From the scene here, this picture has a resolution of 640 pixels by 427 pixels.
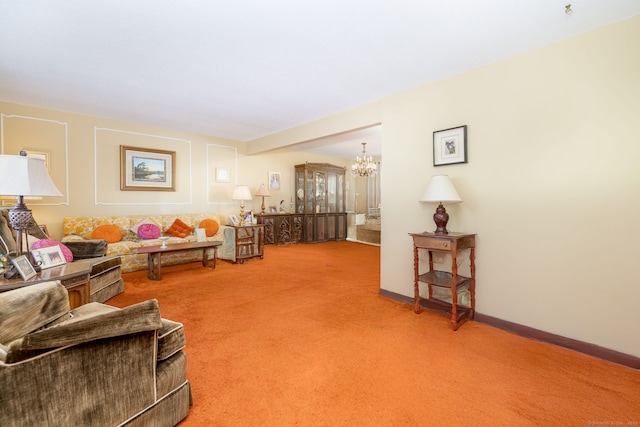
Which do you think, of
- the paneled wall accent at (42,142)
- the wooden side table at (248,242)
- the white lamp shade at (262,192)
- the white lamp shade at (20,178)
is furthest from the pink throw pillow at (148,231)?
the white lamp shade at (20,178)

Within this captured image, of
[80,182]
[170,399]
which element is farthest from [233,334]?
[80,182]

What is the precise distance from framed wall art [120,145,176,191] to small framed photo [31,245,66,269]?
2905mm

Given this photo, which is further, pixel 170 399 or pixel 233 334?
pixel 233 334

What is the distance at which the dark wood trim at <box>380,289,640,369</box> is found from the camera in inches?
81.0

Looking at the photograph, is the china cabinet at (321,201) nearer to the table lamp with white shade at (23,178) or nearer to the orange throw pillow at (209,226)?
the orange throw pillow at (209,226)

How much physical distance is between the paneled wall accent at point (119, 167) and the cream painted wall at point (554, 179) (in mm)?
4590

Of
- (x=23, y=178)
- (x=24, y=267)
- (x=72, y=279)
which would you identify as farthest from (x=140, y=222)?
(x=23, y=178)

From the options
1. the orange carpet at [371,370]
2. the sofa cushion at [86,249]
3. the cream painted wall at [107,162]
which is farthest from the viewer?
the cream painted wall at [107,162]

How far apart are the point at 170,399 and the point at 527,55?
11.6ft

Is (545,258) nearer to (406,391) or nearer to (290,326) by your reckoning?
(406,391)

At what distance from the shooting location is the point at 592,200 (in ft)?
7.22

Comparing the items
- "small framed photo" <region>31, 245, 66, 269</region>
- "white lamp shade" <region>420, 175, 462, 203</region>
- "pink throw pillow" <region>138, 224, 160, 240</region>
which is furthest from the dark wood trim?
"pink throw pillow" <region>138, 224, 160, 240</region>

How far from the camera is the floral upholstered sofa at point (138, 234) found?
4.47m

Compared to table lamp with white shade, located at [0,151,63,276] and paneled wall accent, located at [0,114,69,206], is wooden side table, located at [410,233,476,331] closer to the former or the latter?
table lamp with white shade, located at [0,151,63,276]
